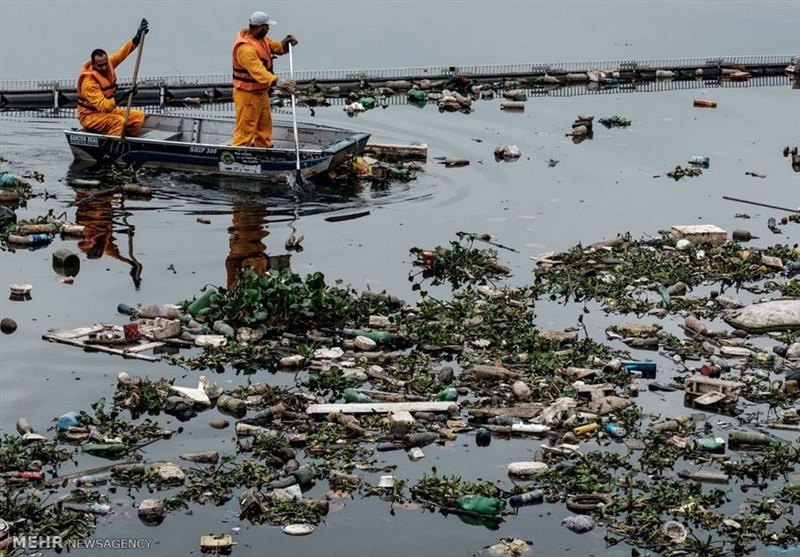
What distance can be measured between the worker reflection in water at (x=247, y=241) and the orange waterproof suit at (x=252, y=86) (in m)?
1.48

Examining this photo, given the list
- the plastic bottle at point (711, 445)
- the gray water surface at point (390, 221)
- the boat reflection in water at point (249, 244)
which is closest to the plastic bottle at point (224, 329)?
the gray water surface at point (390, 221)

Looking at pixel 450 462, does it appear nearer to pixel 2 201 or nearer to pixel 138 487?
pixel 138 487

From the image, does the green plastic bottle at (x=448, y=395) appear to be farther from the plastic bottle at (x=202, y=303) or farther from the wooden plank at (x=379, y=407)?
the plastic bottle at (x=202, y=303)

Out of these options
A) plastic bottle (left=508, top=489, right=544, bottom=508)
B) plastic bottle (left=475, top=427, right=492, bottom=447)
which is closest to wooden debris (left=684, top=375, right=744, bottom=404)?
plastic bottle (left=475, top=427, right=492, bottom=447)

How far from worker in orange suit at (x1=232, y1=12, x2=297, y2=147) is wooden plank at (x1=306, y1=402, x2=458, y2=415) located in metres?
8.87

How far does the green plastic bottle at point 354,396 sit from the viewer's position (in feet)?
39.8

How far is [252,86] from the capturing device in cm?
2016

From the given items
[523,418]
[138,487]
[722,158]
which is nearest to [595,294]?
[523,418]

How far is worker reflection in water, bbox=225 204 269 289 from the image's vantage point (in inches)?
661

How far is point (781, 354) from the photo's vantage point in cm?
1384

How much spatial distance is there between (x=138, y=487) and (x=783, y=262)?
9.44 metres

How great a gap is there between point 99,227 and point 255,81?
331 cm

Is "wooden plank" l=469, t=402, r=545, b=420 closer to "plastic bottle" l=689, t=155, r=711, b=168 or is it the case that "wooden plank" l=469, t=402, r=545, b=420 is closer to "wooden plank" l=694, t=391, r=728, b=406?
"wooden plank" l=694, t=391, r=728, b=406

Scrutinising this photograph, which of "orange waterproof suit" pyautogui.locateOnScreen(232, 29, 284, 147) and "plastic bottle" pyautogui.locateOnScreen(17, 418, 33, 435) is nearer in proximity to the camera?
"plastic bottle" pyautogui.locateOnScreen(17, 418, 33, 435)
